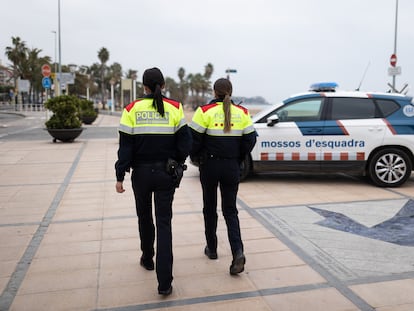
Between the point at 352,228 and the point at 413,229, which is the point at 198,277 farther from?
the point at 413,229

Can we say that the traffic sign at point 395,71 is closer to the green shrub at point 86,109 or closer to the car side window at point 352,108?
the car side window at point 352,108

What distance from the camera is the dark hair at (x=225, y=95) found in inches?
153

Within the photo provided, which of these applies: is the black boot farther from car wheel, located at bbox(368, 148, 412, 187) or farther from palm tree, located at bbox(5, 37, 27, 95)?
palm tree, located at bbox(5, 37, 27, 95)

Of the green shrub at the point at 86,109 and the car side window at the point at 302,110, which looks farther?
the green shrub at the point at 86,109

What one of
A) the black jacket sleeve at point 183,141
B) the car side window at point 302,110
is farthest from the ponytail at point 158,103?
the car side window at point 302,110

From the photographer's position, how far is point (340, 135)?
755 centimetres

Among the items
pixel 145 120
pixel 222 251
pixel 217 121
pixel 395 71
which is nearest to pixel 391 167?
pixel 222 251

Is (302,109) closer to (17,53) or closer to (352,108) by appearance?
(352,108)

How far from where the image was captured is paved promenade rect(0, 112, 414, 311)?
3.46 metres

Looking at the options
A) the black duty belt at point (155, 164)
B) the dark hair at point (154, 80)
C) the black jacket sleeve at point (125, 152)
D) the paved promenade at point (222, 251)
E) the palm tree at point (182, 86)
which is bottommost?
the paved promenade at point (222, 251)

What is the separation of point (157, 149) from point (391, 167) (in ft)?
17.6

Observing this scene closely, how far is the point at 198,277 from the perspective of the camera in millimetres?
3875

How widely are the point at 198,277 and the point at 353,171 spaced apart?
465cm

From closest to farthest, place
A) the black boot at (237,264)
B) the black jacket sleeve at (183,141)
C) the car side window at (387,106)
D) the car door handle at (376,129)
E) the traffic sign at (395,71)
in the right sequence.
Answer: the black jacket sleeve at (183,141)
the black boot at (237,264)
the car door handle at (376,129)
the car side window at (387,106)
the traffic sign at (395,71)
